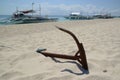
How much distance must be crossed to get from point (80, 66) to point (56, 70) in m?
0.40

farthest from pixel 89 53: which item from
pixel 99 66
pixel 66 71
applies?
pixel 66 71

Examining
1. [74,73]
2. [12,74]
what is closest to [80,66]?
[74,73]

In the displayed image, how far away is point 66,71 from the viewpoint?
2.44 m

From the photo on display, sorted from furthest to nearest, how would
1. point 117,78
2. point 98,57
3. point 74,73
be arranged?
point 98,57
point 74,73
point 117,78

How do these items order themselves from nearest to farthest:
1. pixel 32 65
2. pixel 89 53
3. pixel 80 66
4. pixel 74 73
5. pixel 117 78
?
pixel 117 78, pixel 74 73, pixel 80 66, pixel 32 65, pixel 89 53

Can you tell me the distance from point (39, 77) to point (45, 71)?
20cm

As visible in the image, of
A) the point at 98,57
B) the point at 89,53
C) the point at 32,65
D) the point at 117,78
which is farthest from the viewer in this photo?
the point at 89,53

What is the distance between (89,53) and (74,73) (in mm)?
1107

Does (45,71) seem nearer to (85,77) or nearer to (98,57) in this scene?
(85,77)

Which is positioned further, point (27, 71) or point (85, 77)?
point (27, 71)

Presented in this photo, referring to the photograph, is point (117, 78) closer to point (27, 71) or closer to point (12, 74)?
point (27, 71)

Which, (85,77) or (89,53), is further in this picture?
(89,53)

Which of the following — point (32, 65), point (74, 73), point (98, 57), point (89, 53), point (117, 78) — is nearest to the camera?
point (117, 78)

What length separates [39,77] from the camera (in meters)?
2.27
